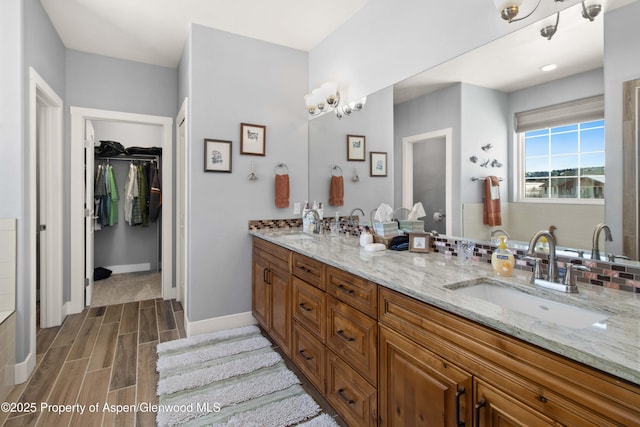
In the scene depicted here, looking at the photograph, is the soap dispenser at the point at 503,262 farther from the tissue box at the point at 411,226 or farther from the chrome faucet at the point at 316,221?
the chrome faucet at the point at 316,221

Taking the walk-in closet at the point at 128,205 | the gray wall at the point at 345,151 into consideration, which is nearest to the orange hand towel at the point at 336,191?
the gray wall at the point at 345,151

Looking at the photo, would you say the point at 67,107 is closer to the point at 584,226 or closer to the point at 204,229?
the point at 204,229

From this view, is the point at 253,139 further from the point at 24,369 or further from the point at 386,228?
the point at 24,369

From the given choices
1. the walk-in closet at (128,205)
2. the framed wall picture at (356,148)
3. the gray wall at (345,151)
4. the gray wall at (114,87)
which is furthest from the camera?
the walk-in closet at (128,205)

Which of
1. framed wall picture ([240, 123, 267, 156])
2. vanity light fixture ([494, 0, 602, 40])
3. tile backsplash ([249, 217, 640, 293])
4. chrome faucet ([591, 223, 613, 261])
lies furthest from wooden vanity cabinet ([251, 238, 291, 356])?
vanity light fixture ([494, 0, 602, 40])

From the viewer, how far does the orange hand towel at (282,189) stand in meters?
3.11

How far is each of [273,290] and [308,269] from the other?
66 cm

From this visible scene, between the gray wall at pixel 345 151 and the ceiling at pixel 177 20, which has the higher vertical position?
the ceiling at pixel 177 20

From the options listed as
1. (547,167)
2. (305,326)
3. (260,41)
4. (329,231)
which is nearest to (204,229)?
(329,231)

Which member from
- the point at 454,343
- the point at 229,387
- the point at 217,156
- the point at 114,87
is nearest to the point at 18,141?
the point at 217,156

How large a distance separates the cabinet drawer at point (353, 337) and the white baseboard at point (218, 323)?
1.53 m

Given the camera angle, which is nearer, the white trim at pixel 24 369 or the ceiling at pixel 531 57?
the ceiling at pixel 531 57

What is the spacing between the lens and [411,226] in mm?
2174

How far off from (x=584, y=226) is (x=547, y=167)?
0.31 m
